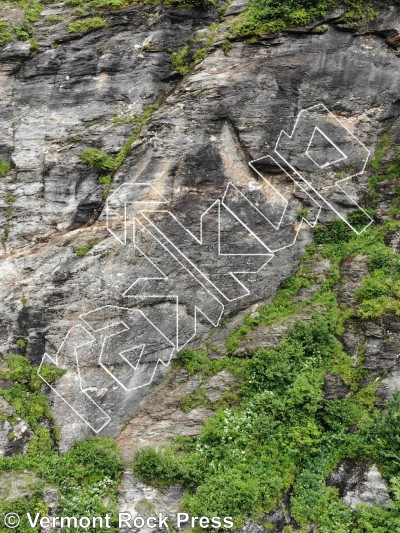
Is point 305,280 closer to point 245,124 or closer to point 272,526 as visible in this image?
point 245,124

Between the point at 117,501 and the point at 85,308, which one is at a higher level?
the point at 85,308

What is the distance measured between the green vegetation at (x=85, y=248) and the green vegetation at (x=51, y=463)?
2.45m

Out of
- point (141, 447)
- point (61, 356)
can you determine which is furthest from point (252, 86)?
point (141, 447)

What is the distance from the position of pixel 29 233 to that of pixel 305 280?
6.28 metres

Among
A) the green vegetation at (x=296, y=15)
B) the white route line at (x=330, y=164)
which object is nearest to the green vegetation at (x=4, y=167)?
the white route line at (x=330, y=164)

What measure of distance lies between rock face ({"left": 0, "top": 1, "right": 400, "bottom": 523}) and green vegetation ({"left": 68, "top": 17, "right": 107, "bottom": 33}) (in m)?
1.25

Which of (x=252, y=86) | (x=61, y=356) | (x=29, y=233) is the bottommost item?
(x=61, y=356)

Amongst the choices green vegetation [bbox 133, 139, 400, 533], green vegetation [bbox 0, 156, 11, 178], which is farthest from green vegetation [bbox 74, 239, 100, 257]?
green vegetation [bbox 133, 139, 400, 533]

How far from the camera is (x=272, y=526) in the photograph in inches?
292

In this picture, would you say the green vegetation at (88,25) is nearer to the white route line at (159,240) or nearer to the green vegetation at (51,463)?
the white route line at (159,240)

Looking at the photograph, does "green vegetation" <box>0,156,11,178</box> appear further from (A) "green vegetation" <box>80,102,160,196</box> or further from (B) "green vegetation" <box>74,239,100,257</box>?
(B) "green vegetation" <box>74,239,100,257</box>

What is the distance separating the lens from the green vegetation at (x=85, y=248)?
31.9 ft

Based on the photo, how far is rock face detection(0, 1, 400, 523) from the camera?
9.11m

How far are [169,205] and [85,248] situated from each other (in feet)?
6.75
